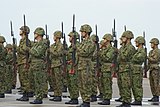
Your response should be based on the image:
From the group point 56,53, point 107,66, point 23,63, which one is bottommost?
point 107,66

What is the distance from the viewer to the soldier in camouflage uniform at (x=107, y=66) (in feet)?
41.6

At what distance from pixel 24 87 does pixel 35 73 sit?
1.54m

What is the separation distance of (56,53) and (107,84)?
1695 mm

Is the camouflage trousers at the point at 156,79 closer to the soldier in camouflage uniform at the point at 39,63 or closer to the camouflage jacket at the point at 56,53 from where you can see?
the camouflage jacket at the point at 56,53

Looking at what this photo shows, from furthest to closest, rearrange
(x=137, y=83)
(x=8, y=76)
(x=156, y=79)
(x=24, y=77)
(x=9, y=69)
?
(x=9, y=69) < (x=8, y=76) < (x=156, y=79) < (x=24, y=77) < (x=137, y=83)

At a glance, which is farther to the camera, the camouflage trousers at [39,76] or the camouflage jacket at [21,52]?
the camouflage jacket at [21,52]

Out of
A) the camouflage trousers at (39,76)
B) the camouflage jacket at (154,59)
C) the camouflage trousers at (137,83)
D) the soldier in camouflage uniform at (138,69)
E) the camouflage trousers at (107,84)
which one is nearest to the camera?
the camouflage trousers at (39,76)

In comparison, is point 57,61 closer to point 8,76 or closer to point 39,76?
point 39,76

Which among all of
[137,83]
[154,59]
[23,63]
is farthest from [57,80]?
[154,59]

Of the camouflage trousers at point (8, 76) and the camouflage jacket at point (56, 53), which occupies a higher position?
the camouflage jacket at point (56, 53)

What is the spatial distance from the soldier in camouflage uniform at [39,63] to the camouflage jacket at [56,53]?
3.46 feet

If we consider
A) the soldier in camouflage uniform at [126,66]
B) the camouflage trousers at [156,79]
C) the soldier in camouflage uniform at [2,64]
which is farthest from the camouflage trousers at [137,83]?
the soldier in camouflage uniform at [2,64]

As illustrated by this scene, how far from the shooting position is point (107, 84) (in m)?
12.9

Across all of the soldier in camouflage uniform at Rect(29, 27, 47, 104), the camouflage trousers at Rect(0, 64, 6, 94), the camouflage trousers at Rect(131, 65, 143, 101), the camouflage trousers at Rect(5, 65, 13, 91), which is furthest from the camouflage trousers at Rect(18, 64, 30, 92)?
the camouflage trousers at Rect(131, 65, 143, 101)
